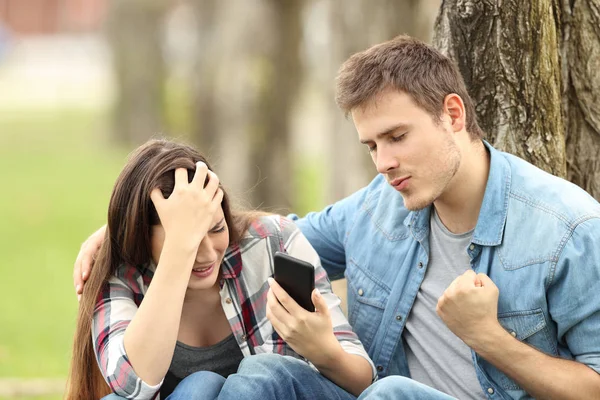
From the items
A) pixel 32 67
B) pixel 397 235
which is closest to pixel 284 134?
pixel 397 235

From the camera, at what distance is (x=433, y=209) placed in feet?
12.1

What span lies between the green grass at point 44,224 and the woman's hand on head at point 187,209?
3055mm

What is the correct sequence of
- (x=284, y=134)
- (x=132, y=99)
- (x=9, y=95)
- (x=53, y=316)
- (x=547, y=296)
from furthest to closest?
(x=9, y=95)
(x=132, y=99)
(x=284, y=134)
(x=53, y=316)
(x=547, y=296)

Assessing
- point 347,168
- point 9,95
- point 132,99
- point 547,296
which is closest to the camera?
point 547,296

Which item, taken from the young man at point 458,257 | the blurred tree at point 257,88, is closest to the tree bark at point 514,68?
the young man at point 458,257

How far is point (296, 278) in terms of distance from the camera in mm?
3305

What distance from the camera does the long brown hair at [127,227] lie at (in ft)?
11.4

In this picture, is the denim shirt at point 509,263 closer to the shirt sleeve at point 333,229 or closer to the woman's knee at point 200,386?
the shirt sleeve at point 333,229

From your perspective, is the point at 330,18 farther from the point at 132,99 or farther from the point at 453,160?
the point at 132,99

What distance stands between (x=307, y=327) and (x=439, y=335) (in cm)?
53

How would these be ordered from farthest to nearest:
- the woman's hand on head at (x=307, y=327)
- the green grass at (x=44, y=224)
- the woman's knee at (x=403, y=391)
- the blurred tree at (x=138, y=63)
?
the blurred tree at (x=138, y=63)
the green grass at (x=44, y=224)
the woman's hand on head at (x=307, y=327)
the woman's knee at (x=403, y=391)

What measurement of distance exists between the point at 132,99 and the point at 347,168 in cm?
1535

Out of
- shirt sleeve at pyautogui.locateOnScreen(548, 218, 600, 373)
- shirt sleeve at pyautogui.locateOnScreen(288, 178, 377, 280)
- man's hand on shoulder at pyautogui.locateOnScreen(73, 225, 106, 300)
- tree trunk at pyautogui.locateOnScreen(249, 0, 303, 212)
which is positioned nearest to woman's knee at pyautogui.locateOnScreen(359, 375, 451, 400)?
shirt sleeve at pyautogui.locateOnScreen(548, 218, 600, 373)

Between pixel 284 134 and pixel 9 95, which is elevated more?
pixel 284 134
